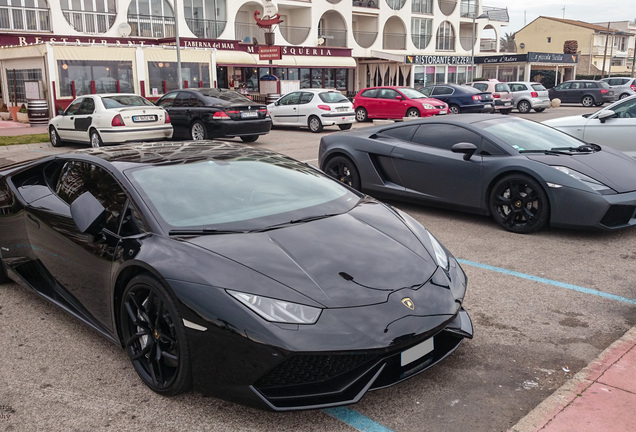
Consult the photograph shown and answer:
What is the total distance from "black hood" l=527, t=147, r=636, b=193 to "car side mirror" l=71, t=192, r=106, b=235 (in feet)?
15.5

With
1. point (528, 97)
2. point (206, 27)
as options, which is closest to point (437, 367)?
point (528, 97)

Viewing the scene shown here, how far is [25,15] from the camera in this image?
29516 mm

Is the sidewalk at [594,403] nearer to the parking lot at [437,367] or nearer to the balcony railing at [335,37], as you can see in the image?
the parking lot at [437,367]

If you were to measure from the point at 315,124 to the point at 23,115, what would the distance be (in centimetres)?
1276

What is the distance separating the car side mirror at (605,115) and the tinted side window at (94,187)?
8.51 metres

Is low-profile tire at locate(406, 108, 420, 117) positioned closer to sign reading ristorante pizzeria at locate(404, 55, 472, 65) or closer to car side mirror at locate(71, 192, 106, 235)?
car side mirror at locate(71, 192, 106, 235)

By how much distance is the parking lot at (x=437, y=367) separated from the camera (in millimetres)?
3080

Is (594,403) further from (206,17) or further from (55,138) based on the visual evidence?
(206,17)

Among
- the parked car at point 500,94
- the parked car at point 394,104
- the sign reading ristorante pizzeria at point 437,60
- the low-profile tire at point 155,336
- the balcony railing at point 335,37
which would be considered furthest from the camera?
the sign reading ristorante pizzeria at point 437,60

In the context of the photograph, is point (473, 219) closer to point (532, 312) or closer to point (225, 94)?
point (532, 312)

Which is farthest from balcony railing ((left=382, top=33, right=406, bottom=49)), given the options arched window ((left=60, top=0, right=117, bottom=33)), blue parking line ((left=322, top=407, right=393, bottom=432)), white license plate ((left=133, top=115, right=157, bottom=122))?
blue parking line ((left=322, top=407, right=393, bottom=432))

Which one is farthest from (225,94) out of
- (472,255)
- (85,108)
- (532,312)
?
(532,312)

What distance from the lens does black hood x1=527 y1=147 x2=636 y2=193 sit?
249 inches

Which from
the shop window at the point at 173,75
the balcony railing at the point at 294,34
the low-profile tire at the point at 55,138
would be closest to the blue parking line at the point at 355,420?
the low-profile tire at the point at 55,138
